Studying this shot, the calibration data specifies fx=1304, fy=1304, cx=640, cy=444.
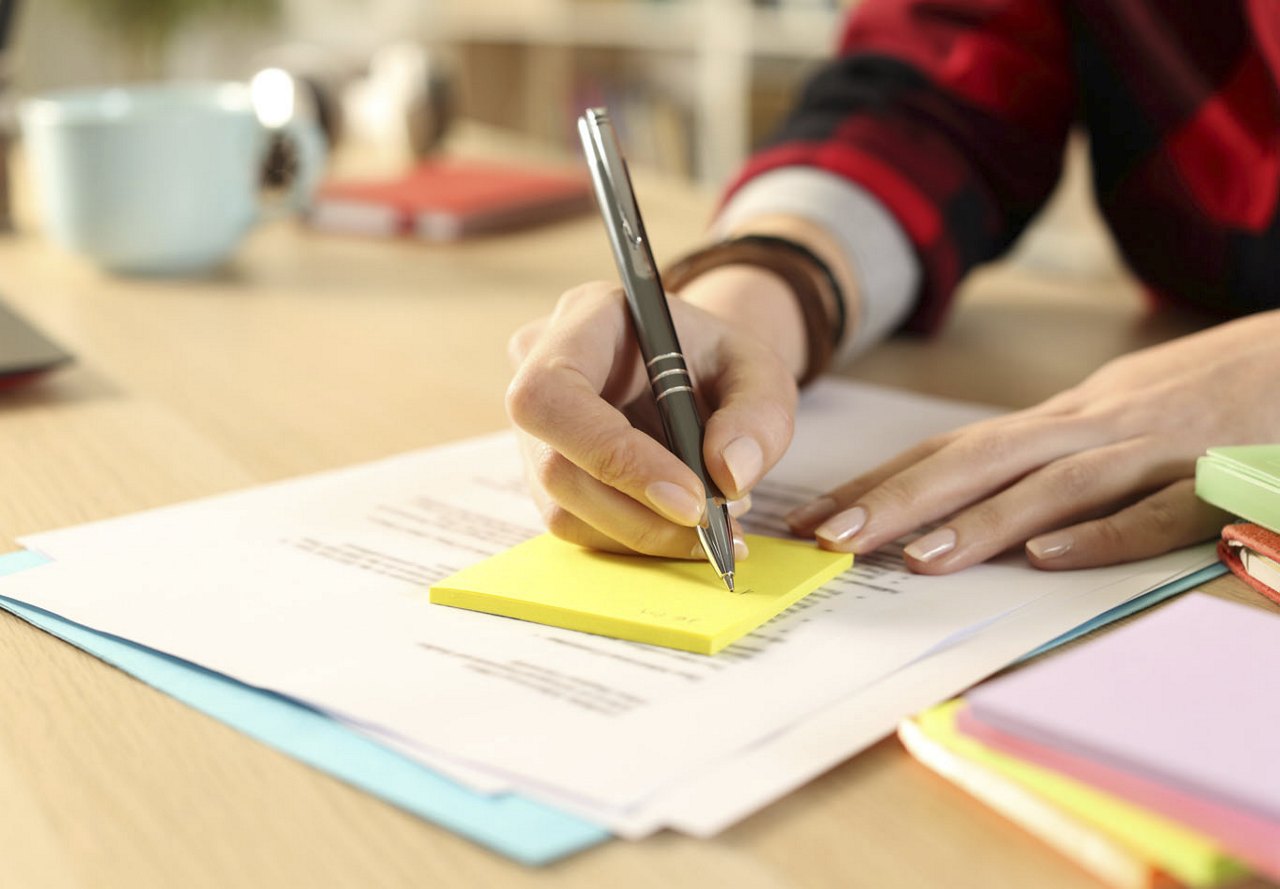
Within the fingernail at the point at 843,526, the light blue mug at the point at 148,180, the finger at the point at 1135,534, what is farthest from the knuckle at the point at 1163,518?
the light blue mug at the point at 148,180

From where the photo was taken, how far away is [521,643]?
0.41 meters

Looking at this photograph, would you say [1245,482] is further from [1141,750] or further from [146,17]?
[146,17]

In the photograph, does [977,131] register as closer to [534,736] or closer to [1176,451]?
[1176,451]

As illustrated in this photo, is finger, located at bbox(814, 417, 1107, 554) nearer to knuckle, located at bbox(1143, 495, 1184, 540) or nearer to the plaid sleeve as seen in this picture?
knuckle, located at bbox(1143, 495, 1184, 540)

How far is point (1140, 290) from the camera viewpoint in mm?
1024

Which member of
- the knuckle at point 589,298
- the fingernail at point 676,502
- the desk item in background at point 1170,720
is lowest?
the desk item in background at point 1170,720

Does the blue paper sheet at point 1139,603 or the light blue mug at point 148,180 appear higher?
the light blue mug at point 148,180

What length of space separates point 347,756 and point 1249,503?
1.01 feet

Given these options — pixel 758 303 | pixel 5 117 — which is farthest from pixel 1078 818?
pixel 5 117

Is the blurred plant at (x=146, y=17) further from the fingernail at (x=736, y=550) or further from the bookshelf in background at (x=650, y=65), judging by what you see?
the fingernail at (x=736, y=550)

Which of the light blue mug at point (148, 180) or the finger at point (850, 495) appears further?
the light blue mug at point (148, 180)

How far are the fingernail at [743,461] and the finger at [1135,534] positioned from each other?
0.34 ft

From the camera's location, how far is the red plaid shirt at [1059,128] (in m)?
0.84

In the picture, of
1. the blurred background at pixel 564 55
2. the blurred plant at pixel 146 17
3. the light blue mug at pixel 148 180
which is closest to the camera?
the light blue mug at pixel 148 180
